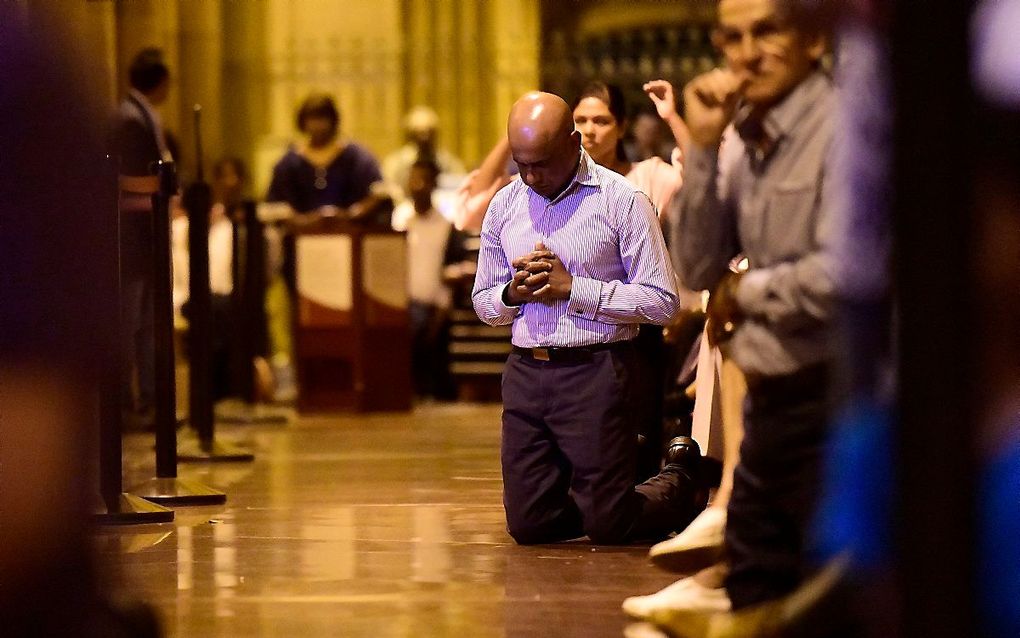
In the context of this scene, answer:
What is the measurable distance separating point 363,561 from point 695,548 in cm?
125

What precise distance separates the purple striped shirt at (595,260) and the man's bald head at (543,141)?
0.22 feet

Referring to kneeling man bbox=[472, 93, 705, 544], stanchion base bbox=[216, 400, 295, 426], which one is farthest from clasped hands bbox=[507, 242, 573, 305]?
stanchion base bbox=[216, 400, 295, 426]

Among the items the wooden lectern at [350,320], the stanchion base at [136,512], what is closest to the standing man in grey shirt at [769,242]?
the stanchion base at [136,512]

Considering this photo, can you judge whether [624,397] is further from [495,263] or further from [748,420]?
[748,420]

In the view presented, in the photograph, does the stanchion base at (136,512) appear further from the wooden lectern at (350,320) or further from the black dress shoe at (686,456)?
the wooden lectern at (350,320)

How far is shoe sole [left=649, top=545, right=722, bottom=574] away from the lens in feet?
11.5

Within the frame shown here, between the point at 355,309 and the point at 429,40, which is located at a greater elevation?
the point at 429,40

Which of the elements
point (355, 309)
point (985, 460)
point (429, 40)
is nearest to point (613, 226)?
point (985, 460)

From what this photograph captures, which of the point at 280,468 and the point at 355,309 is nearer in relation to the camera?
the point at 280,468

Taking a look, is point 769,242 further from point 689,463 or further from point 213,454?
point 213,454

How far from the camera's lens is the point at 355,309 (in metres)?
10.3

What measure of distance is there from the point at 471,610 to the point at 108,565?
1221 millimetres

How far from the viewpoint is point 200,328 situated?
7.03m

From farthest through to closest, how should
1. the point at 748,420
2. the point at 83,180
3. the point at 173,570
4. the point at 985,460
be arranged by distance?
1. the point at 173,570
2. the point at 748,420
3. the point at 83,180
4. the point at 985,460
